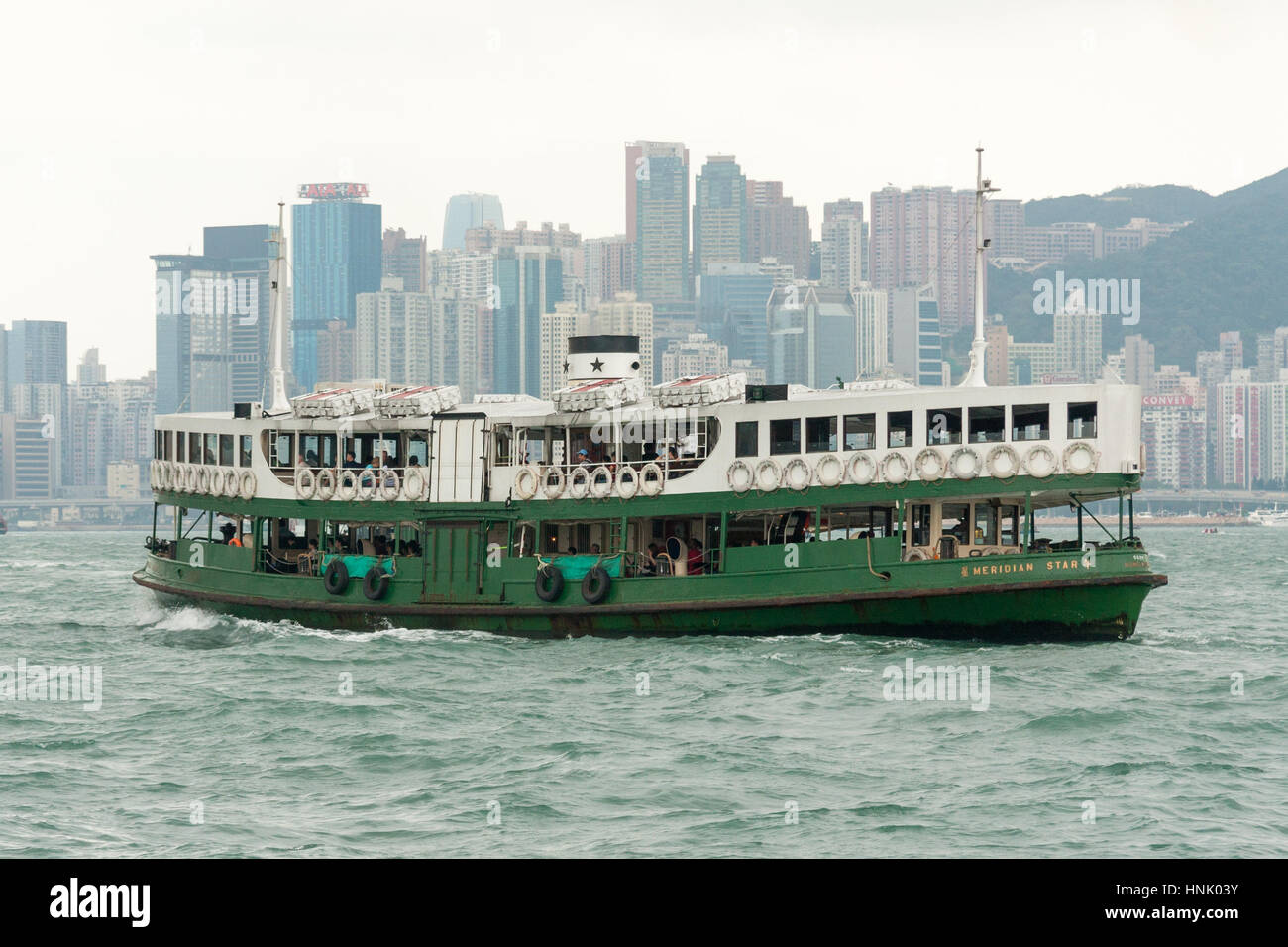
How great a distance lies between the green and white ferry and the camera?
2766 cm

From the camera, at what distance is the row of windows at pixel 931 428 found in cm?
2797

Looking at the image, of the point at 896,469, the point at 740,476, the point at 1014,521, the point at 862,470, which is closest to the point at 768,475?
the point at 740,476

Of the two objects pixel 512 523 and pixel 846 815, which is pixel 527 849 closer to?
pixel 846 815

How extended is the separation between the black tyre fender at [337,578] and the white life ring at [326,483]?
150 cm

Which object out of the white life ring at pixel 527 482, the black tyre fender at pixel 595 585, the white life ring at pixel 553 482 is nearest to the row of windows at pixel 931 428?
the black tyre fender at pixel 595 585

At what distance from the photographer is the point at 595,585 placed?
99.0 feet

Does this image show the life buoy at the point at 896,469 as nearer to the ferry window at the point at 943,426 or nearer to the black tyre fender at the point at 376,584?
the ferry window at the point at 943,426

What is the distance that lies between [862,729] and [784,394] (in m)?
10.7

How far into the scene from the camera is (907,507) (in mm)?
28953

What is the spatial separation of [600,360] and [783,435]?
557 cm

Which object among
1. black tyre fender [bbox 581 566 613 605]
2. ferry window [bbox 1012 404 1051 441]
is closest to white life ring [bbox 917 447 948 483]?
ferry window [bbox 1012 404 1051 441]

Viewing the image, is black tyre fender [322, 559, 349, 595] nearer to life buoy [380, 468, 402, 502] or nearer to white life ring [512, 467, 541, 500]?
life buoy [380, 468, 402, 502]

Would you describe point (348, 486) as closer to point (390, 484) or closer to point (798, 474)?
point (390, 484)
